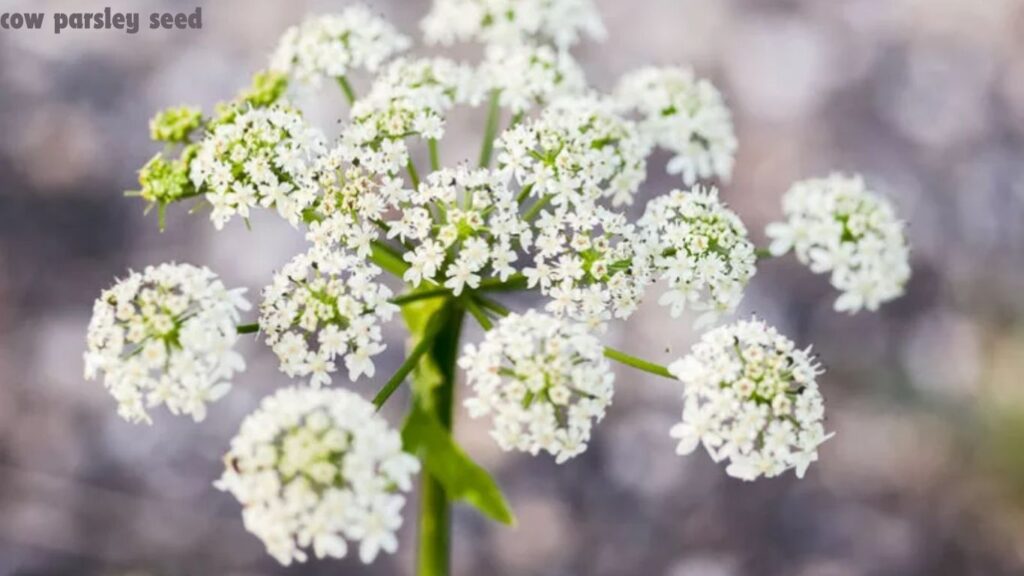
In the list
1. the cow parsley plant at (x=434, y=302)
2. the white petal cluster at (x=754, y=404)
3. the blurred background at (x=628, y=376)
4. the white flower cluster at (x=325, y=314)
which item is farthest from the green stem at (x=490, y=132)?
the blurred background at (x=628, y=376)

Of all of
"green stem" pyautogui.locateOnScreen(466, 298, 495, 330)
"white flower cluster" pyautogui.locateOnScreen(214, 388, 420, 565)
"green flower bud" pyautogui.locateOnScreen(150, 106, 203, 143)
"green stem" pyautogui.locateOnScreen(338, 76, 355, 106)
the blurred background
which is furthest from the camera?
the blurred background

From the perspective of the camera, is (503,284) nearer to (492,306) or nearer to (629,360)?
(492,306)

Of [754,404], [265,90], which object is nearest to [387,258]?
[265,90]

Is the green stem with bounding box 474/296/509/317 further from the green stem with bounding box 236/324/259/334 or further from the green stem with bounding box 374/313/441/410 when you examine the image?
the green stem with bounding box 236/324/259/334

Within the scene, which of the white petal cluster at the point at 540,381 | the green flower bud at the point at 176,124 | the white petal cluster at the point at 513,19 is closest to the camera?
the white petal cluster at the point at 540,381

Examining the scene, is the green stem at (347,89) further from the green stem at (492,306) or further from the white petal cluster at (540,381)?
the white petal cluster at (540,381)

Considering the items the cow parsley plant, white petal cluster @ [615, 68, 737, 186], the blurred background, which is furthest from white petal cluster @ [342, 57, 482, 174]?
the blurred background
